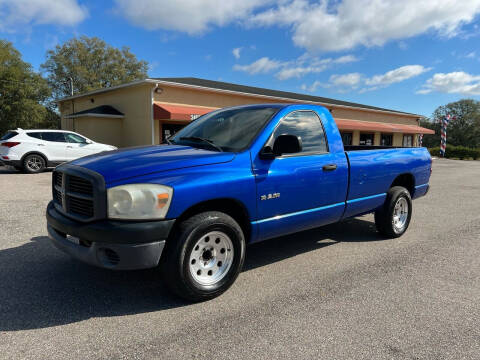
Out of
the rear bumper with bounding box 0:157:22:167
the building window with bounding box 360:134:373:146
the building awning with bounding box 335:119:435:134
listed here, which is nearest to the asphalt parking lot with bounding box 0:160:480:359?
the rear bumper with bounding box 0:157:22:167

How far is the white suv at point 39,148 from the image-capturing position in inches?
481

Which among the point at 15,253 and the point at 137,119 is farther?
the point at 137,119

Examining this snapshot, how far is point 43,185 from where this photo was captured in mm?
9812

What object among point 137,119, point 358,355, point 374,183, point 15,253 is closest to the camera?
point 358,355

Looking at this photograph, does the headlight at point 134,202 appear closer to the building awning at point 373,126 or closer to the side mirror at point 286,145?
the side mirror at point 286,145

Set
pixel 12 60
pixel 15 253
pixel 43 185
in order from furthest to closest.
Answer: pixel 12 60, pixel 43 185, pixel 15 253

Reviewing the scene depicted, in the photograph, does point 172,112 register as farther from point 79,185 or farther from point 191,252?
point 191,252

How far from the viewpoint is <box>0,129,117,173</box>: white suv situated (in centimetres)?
1223

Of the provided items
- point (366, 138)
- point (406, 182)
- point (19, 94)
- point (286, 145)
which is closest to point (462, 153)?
point (366, 138)

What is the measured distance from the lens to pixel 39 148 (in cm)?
1267

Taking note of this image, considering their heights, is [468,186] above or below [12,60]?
below

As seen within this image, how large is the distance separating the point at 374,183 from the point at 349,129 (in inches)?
969

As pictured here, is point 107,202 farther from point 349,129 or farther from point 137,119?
point 349,129

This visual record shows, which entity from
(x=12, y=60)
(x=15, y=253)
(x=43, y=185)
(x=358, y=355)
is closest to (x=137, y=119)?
(x=43, y=185)
